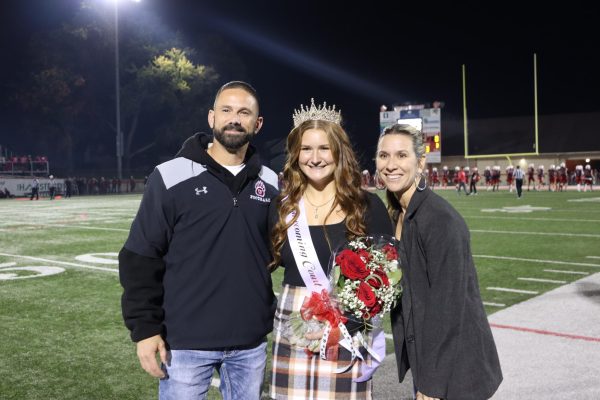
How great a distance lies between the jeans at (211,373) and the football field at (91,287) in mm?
1561

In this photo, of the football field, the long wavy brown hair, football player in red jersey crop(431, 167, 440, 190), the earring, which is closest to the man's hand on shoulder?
the long wavy brown hair

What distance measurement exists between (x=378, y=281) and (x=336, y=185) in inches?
22.4

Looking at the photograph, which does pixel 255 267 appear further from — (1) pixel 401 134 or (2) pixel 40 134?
(2) pixel 40 134

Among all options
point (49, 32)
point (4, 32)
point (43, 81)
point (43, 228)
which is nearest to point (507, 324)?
point (43, 228)

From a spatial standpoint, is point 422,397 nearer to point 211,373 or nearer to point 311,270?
point 311,270

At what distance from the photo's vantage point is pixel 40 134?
48.0m

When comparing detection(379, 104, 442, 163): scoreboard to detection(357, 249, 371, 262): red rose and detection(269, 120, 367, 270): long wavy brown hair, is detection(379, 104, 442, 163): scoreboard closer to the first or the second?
detection(269, 120, 367, 270): long wavy brown hair

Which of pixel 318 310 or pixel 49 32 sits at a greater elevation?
pixel 49 32

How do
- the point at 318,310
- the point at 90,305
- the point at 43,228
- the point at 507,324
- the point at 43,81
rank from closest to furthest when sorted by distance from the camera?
the point at 318,310
the point at 507,324
the point at 90,305
the point at 43,228
the point at 43,81

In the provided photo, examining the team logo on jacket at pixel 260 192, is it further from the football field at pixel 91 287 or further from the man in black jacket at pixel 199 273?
the football field at pixel 91 287

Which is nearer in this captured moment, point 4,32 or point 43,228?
point 43,228

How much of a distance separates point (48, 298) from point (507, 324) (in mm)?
4975

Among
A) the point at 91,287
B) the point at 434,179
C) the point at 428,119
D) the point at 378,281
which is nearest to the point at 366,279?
the point at 378,281

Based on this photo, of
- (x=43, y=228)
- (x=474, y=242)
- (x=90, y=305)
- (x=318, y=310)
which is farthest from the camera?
(x=43, y=228)
